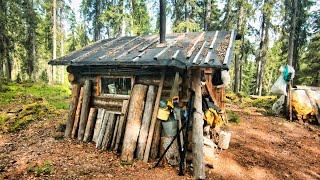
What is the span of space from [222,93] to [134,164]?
646cm

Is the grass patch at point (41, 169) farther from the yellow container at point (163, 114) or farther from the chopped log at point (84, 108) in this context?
the yellow container at point (163, 114)

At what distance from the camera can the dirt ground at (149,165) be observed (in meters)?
7.79

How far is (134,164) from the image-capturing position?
8289mm

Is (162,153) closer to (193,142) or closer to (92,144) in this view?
(193,142)

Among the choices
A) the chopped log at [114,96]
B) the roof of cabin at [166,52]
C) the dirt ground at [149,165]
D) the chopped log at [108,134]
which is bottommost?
the dirt ground at [149,165]

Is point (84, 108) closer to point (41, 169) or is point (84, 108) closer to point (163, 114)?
point (41, 169)

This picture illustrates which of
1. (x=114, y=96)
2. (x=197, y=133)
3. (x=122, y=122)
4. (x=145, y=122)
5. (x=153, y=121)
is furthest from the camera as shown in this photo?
(x=114, y=96)

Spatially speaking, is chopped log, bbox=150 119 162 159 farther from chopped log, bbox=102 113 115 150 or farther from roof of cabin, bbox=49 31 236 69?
roof of cabin, bbox=49 31 236 69

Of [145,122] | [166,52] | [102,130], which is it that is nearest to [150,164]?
[145,122]

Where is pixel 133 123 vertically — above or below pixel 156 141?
above

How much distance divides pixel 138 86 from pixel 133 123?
1.17 m

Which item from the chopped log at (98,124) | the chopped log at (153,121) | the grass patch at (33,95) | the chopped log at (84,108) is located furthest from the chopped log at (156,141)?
the grass patch at (33,95)

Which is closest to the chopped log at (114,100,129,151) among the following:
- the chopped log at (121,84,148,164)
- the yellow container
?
the chopped log at (121,84,148,164)

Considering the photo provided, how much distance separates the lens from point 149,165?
27.1ft
